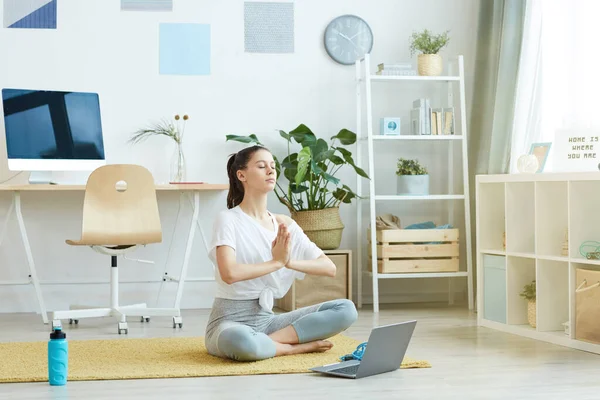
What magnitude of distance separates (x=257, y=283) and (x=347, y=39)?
2573 mm

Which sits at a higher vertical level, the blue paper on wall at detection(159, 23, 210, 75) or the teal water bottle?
the blue paper on wall at detection(159, 23, 210, 75)

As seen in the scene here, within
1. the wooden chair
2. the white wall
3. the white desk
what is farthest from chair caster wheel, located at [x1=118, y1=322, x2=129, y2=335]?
the white wall

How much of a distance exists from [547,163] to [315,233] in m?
1.34

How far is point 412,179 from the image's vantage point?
5266 millimetres

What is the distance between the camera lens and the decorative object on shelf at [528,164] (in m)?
4.25

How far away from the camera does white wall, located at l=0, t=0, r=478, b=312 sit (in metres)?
5.20

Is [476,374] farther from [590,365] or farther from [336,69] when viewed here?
[336,69]

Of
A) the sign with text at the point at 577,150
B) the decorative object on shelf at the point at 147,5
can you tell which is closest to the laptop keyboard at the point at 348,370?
the sign with text at the point at 577,150

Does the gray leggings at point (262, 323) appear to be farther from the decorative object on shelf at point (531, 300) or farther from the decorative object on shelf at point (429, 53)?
the decorative object on shelf at point (429, 53)

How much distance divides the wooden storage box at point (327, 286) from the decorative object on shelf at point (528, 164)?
3.99 ft

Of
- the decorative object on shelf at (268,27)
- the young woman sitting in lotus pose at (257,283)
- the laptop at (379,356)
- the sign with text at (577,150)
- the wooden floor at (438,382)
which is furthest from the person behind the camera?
the decorative object on shelf at (268,27)

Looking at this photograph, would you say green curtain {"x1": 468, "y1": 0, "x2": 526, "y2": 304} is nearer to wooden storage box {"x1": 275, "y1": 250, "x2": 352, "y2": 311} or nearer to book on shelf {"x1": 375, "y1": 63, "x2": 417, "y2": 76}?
book on shelf {"x1": 375, "y1": 63, "x2": 417, "y2": 76}

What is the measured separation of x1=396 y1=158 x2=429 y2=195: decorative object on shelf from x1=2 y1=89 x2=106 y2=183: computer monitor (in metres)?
1.72

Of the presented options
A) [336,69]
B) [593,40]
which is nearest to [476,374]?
[593,40]
